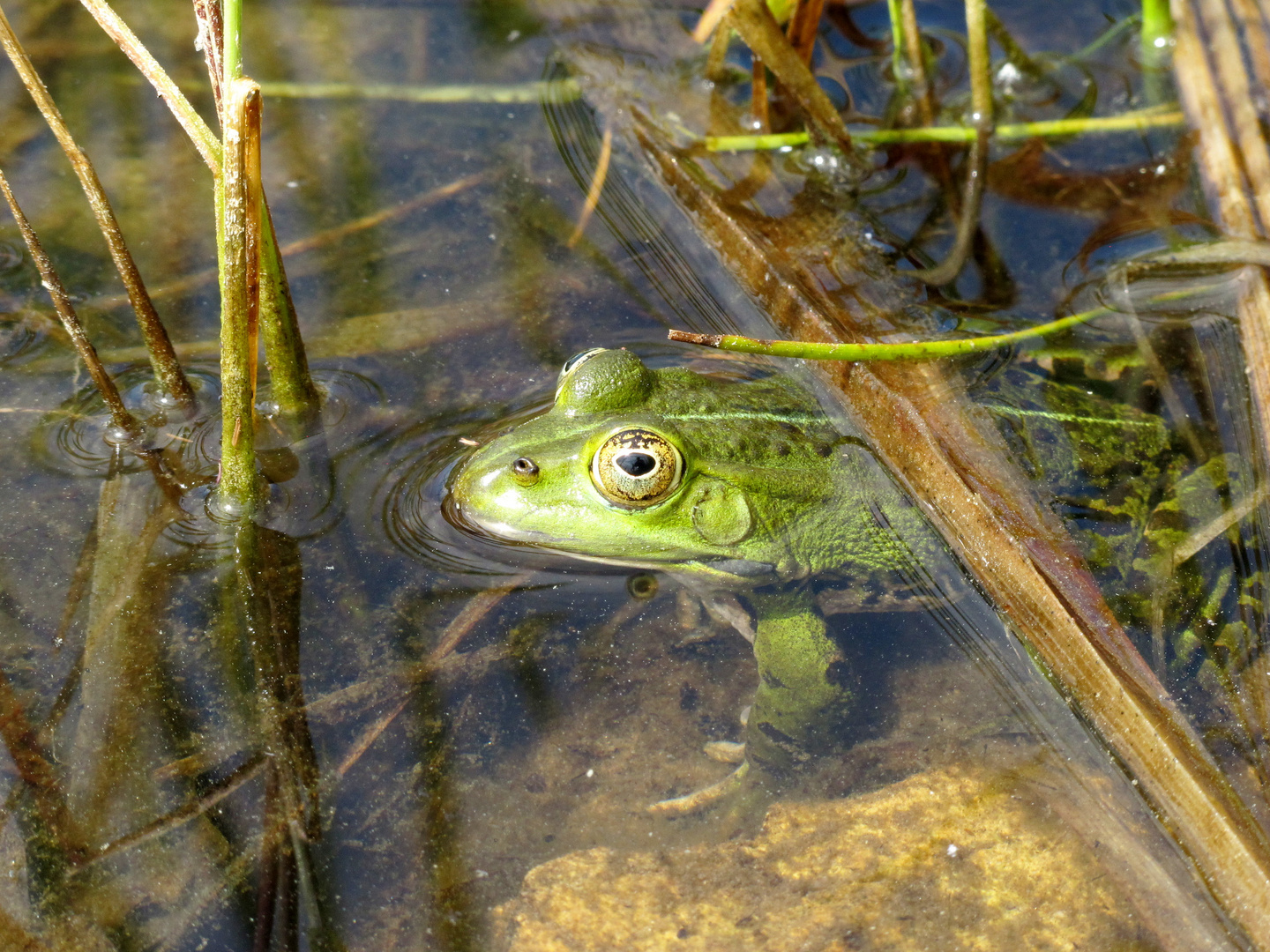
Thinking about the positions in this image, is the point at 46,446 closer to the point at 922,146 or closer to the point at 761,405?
the point at 761,405

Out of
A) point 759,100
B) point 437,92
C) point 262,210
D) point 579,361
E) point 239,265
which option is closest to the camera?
point 239,265

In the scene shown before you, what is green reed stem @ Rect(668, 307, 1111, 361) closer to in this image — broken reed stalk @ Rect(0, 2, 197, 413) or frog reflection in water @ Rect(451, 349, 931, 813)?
frog reflection in water @ Rect(451, 349, 931, 813)

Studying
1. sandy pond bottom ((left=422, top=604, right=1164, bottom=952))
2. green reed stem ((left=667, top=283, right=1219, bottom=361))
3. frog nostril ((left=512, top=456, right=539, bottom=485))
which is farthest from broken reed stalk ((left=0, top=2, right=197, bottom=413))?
sandy pond bottom ((left=422, top=604, right=1164, bottom=952))

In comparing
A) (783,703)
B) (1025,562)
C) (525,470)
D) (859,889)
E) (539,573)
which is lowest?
(859,889)

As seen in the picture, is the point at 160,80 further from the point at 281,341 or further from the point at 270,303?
the point at 281,341

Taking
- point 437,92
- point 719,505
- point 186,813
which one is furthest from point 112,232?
point 437,92

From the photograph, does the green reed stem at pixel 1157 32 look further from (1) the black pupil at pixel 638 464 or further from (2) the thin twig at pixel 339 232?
(1) the black pupil at pixel 638 464
